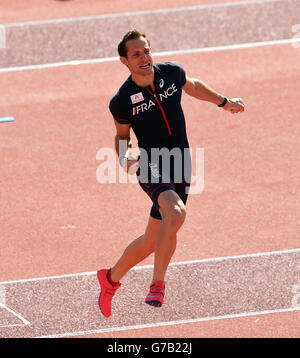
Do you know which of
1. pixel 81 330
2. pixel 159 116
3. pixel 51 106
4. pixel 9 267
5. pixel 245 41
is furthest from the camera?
pixel 245 41

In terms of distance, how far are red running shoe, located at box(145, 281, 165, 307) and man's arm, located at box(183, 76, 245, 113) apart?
2.03 metres

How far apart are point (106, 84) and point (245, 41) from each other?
12.1ft

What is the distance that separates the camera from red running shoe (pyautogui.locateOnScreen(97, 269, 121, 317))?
927 centimetres

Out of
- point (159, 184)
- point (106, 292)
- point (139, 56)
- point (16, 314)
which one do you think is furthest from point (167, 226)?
point (16, 314)

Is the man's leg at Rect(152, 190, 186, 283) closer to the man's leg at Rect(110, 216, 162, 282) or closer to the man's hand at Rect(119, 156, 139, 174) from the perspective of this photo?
the man's hand at Rect(119, 156, 139, 174)

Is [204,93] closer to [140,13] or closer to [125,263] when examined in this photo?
[125,263]

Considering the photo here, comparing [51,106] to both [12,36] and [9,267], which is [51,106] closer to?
[12,36]

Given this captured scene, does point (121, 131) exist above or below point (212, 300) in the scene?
above

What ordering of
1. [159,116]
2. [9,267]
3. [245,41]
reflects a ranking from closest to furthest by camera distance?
[159,116]
[9,267]
[245,41]

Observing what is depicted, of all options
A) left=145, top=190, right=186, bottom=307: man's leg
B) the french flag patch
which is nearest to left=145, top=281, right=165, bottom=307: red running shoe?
left=145, top=190, right=186, bottom=307: man's leg

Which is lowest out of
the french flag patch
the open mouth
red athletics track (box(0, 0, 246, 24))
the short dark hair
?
the french flag patch

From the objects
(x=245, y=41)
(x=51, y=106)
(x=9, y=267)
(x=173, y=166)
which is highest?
(x=245, y=41)

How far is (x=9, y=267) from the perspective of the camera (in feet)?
36.0
